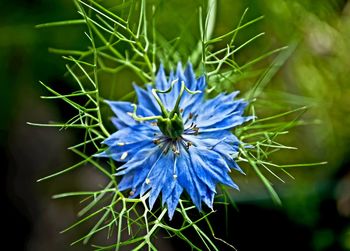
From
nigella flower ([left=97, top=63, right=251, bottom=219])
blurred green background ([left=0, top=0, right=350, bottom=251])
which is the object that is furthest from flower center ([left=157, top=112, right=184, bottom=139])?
blurred green background ([left=0, top=0, right=350, bottom=251])

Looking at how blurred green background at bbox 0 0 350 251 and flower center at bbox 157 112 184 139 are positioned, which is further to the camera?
blurred green background at bbox 0 0 350 251

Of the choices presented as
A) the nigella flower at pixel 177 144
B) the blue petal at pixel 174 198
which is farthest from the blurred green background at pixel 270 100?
the blue petal at pixel 174 198

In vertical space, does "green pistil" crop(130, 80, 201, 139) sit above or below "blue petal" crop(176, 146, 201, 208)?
above

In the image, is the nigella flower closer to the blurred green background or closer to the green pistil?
the green pistil

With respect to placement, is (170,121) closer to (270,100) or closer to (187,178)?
(187,178)

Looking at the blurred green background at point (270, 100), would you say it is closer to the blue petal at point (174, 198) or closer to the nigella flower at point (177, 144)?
the nigella flower at point (177, 144)

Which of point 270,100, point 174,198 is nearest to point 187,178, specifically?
point 174,198
